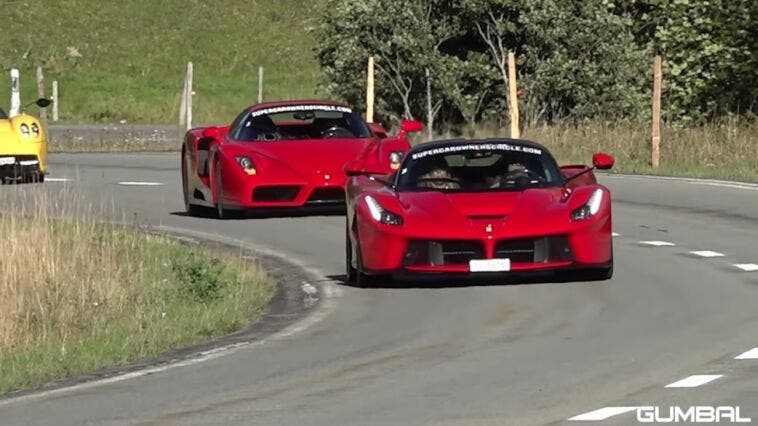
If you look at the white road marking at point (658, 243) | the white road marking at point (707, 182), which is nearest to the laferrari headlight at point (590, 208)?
the white road marking at point (658, 243)

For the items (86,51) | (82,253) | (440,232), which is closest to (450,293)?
(440,232)

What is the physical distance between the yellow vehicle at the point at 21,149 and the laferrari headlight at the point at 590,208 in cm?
1437

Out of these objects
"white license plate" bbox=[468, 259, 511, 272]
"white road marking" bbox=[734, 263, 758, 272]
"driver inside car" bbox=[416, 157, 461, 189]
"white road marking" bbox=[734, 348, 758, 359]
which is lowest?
"white road marking" bbox=[734, 263, 758, 272]

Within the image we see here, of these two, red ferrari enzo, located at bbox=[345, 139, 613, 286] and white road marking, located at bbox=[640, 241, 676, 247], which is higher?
red ferrari enzo, located at bbox=[345, 139, 613, 286]

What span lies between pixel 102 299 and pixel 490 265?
2857 millimetres

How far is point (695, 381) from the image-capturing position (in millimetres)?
10898

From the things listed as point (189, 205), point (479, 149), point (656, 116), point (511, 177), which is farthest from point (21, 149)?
point (511, 177)

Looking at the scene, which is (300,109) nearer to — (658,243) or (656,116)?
(658,243)

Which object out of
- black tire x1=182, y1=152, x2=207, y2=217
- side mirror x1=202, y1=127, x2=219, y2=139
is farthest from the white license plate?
black tire x1=182, y1=152, x2=207, y2=217

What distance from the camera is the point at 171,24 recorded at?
8475 cm

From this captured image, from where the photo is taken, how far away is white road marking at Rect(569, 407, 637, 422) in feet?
31.9

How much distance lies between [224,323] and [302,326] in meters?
0.60

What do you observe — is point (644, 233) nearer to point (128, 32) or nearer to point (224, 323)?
point (224, 323)

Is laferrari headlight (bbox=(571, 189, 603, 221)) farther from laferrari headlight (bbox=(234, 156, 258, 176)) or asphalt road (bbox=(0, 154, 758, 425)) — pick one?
laferrari headlight (bbox=(234, 156, 258, 176))
